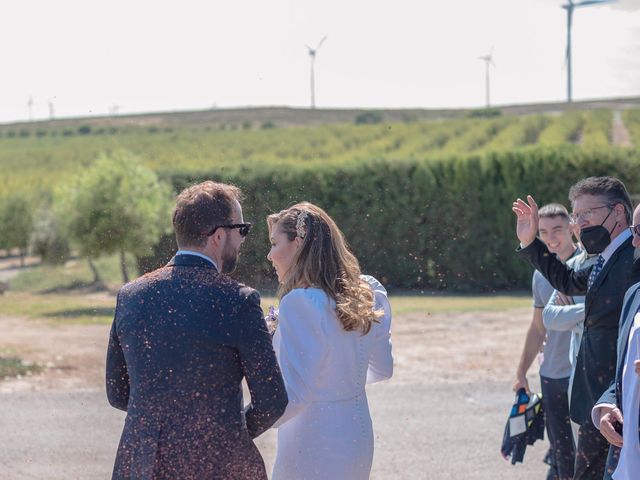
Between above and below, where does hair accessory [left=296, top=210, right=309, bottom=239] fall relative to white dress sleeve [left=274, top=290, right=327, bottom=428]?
above

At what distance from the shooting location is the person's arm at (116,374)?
3.37 metres

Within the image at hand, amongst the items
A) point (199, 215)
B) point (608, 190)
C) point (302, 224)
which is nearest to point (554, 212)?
point (608, 190)

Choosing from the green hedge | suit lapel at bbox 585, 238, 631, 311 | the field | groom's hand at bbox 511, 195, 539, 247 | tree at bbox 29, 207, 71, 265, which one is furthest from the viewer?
the field

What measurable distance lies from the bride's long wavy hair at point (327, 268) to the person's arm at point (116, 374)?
28.5 inches

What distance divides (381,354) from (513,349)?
32.2 ft

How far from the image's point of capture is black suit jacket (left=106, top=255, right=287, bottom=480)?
314 centimetres

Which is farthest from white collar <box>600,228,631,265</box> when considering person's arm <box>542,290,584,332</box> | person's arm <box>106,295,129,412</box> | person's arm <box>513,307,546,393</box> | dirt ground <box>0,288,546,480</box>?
dirt ground <box>0,288,546,480</box>

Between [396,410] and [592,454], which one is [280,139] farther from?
[592,454]

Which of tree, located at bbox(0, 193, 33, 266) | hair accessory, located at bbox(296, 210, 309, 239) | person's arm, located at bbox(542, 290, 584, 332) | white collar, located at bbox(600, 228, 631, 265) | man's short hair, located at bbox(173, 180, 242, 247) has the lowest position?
tree, located at bbox(0, 193, 33, 266)

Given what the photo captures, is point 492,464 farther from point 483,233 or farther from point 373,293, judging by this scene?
point 483,233

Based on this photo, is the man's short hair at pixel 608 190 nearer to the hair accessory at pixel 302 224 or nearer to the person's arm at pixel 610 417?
the person's arm at pixel 610 417

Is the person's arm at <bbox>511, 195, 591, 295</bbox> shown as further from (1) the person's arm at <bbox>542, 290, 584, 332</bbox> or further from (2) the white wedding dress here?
(2) the white wedding dress

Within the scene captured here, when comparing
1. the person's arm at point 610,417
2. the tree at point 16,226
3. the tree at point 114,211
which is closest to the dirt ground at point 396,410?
the person's arm at point 610,417

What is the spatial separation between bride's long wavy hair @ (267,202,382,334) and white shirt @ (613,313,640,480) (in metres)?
0.94
